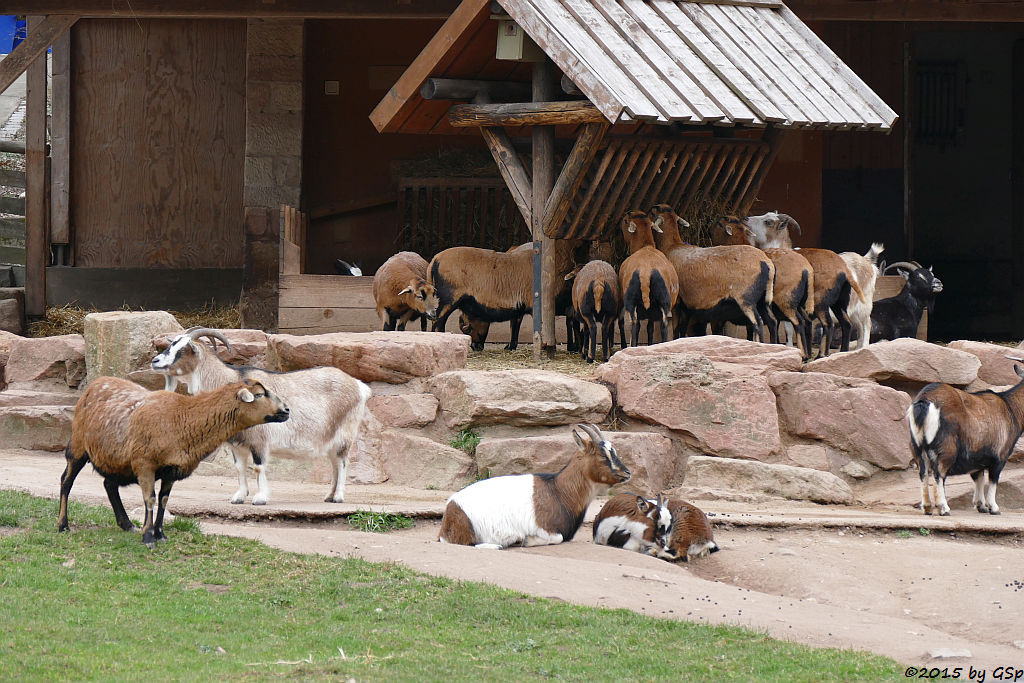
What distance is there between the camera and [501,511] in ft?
23.6

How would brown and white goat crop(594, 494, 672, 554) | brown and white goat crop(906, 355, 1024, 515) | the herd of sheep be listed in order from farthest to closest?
brown and white goat crop(906, 355, 1024, 515)
brown and white goat crop(594, 494, 672, 554)
the herd of sheep

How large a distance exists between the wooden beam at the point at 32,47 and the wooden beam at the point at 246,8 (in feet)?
0.42

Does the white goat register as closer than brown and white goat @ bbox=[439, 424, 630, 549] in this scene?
No

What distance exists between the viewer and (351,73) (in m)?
15.1

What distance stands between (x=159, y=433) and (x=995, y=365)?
744 cm

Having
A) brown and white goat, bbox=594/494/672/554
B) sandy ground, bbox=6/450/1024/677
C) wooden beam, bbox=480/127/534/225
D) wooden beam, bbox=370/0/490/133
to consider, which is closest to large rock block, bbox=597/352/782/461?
sandy ground, bbox=6/450/1024/677

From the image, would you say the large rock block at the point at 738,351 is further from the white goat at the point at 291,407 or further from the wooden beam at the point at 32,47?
the wooden beam at the point at 32,47

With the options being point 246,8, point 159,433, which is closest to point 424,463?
point 159,433

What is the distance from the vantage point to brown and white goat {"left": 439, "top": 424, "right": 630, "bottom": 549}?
23.4ft

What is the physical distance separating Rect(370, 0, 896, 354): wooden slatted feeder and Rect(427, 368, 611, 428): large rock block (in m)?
1.67

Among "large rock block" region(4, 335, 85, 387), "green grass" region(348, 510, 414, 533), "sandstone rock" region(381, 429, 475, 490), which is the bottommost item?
"green grass" region(348, 510, 414, 533)

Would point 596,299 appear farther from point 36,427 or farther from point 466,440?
point 36,427

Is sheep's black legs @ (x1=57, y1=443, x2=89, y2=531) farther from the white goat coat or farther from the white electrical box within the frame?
the white electrical box

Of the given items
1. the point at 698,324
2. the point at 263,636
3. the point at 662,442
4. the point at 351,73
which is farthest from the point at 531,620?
the point at 351,73
